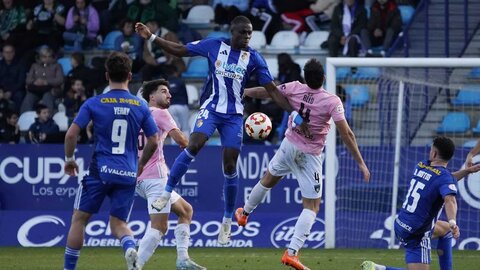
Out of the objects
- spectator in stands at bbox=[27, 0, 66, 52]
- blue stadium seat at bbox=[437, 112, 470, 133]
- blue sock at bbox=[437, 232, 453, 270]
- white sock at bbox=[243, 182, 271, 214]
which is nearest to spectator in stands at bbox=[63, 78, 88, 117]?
spectator in stands at bbox=[27, 0, 66, 52]

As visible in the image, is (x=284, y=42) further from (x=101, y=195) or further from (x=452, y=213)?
(x=101, y=195)

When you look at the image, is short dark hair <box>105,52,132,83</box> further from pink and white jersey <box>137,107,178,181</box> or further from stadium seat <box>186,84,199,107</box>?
stadium seat <box>186,84,199,107</box>

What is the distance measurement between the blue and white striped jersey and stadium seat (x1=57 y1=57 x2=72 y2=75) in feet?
35.7

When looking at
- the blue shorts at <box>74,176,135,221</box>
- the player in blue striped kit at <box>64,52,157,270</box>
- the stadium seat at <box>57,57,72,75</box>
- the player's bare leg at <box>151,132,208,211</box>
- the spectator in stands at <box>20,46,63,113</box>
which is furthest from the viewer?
the stadium seat at <box>57,57,72,75</box>

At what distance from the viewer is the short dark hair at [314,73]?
13078 mm

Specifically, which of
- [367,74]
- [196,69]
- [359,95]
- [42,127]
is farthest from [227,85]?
[196,69]

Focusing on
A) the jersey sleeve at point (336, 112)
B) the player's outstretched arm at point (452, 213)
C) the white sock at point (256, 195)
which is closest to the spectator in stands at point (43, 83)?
the white sock at point (256, 195)

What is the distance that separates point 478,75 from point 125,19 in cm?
797

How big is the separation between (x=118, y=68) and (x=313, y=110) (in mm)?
3220

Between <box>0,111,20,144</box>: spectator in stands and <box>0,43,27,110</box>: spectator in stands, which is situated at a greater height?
<box>0,43,27,110</box>: spectator in stands

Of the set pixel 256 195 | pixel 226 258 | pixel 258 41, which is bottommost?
pixel 226 258

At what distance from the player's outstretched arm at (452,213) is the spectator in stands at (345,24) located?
11.5 meters

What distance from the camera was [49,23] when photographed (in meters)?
24.0

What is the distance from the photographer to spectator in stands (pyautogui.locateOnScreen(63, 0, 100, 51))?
24031 mm
